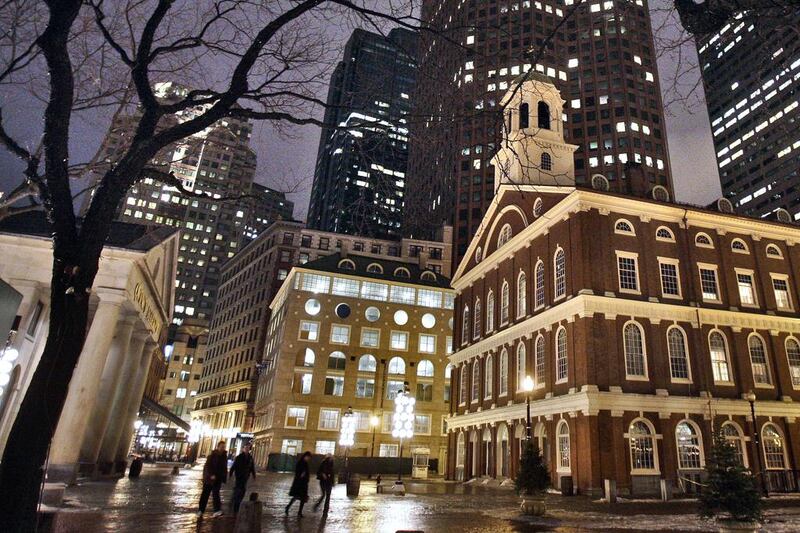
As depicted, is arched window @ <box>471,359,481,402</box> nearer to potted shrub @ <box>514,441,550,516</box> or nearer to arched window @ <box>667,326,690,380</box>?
arched window @ <box>667,326,690,380</box>

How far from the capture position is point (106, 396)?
2681 cm

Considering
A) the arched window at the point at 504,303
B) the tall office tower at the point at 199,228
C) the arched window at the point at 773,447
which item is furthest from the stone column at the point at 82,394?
the tall office tower at the point at 199,228

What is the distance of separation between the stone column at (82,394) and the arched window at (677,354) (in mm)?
29360

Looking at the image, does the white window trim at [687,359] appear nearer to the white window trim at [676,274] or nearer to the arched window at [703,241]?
the white window trim at [676,274]

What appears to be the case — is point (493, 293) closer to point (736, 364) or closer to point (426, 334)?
point (736, 364)

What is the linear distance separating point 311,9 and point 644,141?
96958 millimetres

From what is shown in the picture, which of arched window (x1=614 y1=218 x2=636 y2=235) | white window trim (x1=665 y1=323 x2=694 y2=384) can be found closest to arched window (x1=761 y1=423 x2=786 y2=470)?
white window trim (x1=665 y1=323 x2=694 y2=384)

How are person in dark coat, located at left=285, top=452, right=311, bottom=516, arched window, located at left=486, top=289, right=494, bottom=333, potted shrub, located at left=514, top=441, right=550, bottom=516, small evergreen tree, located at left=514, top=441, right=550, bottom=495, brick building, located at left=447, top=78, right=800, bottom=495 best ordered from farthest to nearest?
arched window, located at left=486, top=289, right=494, bottom=333
brick building, located at left=447, top=78, right=800, bottom=495
small evergreen tree, located at left=514, top=441, right=550, bottom=495
potted shrub, located at left=514, top=441, right=550, bottom=516
person in dark coat, located at left=285, top=452, right=311, bottom=516

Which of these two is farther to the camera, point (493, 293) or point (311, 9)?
point (493, 293)

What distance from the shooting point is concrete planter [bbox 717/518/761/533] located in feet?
45.9

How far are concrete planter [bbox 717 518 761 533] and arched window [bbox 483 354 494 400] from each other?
24019mm

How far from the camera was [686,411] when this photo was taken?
95.0 ft

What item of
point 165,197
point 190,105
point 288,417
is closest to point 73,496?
point 190,105

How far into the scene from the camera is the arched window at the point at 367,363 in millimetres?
59688
